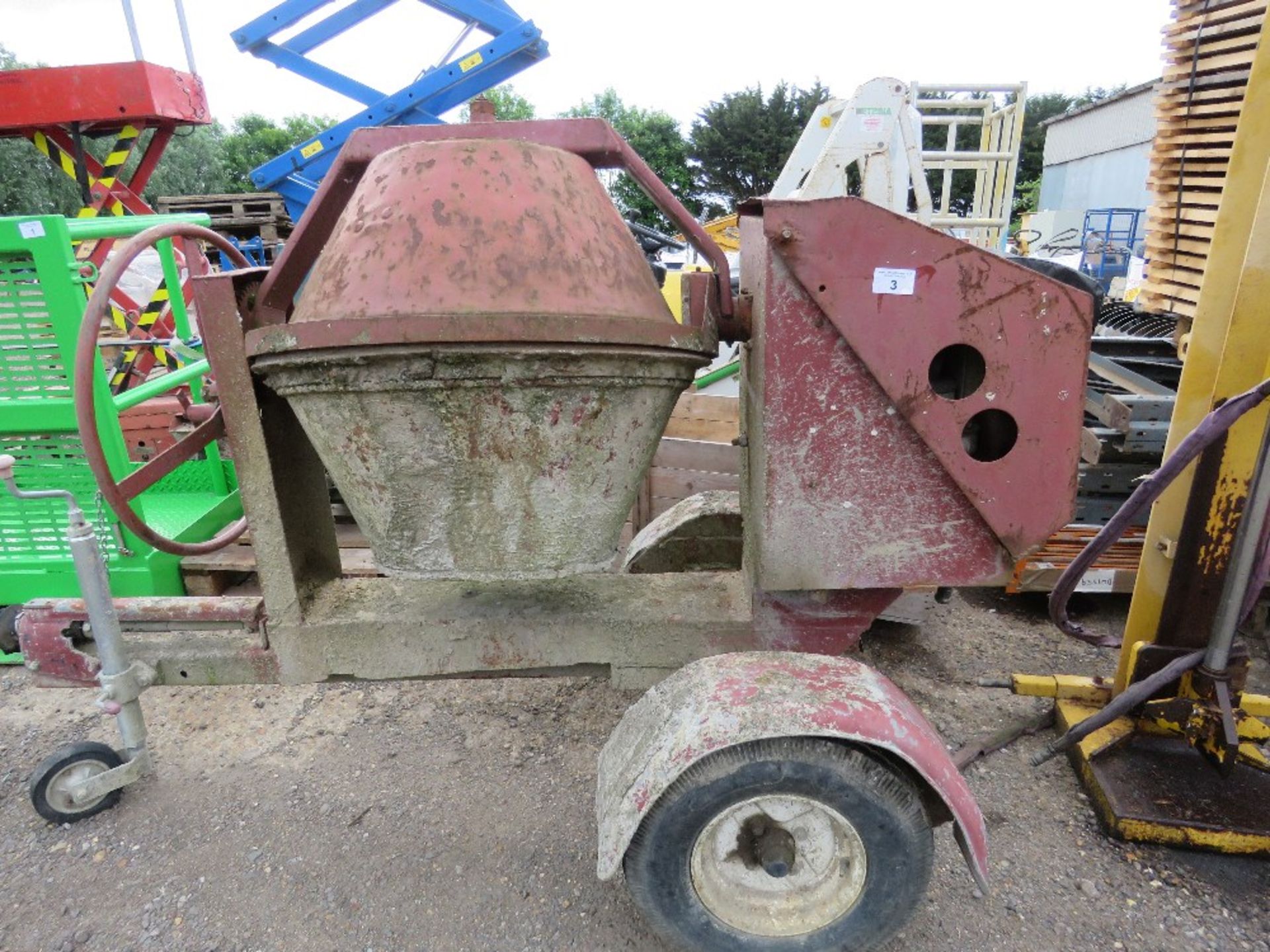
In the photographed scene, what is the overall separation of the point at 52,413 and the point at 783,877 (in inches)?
135

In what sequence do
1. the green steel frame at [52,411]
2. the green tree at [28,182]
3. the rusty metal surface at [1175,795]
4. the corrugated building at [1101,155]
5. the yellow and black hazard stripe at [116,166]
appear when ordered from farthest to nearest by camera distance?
the corrugated building at [1101,155] → the green tree at [28,182] → the yellow and black hazard stripe at [116,166] → the green steel frame at [52,411] → the rusty metal surface at [1175,795]

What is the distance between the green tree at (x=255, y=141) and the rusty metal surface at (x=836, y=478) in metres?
31.1

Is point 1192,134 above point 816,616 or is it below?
above

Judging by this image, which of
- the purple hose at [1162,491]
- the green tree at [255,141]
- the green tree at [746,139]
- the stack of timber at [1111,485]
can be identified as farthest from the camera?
the green tree at [746,139]

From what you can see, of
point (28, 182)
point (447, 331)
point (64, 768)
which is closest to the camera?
point (447, 331)

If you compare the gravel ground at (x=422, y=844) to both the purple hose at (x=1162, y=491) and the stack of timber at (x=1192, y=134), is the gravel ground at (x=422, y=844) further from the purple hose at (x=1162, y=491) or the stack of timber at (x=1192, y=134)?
the stack of timber at (x=1192, y=134)

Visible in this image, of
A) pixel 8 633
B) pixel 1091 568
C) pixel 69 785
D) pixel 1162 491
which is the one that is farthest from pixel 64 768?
pixel 1091 568

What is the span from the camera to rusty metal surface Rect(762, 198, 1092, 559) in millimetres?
1667

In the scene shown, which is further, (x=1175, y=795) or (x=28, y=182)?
(x=28, y=182)

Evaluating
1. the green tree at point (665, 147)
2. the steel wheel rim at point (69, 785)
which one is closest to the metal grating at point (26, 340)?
the steel wheel rim at point (69, 785)

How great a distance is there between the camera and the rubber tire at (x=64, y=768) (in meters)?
2.41

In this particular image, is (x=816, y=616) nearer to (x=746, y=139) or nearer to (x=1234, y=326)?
(x=1234, y=326)

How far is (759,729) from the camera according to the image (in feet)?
5.38

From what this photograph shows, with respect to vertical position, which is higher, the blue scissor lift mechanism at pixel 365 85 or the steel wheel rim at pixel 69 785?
the blue scissor lift mechanism at pixel 365 85
